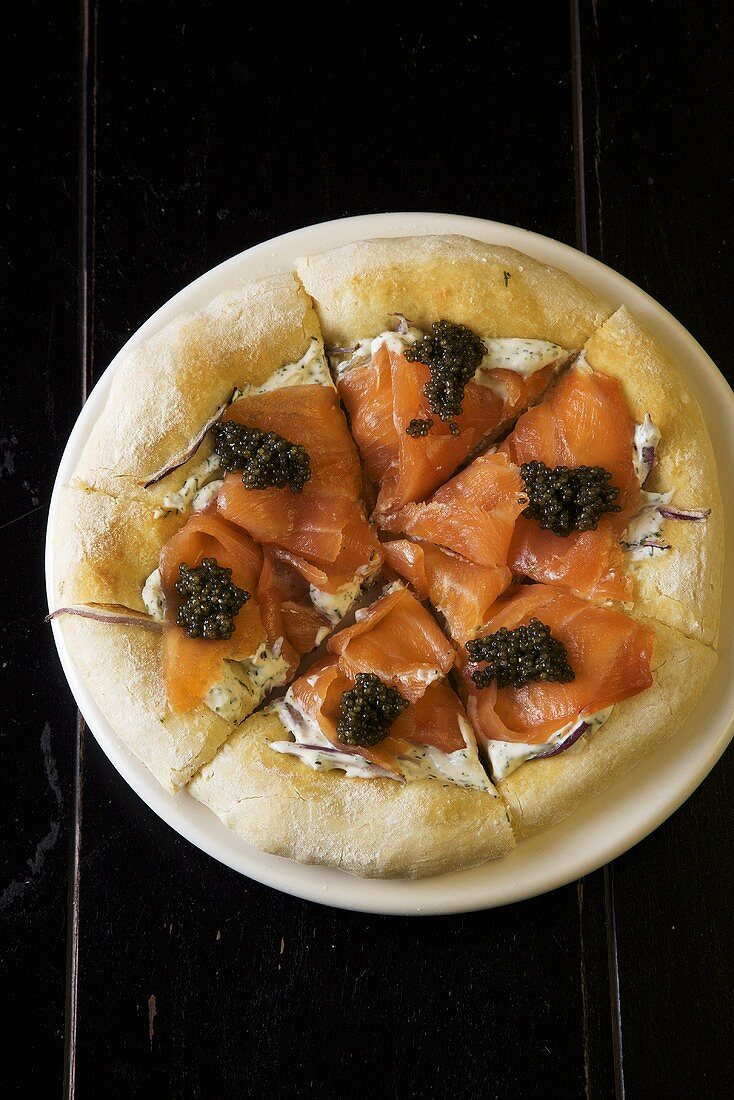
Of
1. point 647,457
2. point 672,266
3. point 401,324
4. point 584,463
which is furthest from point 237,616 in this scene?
point 672,266

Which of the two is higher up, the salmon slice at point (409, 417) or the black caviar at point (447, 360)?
the black caviar at point (447, 360)

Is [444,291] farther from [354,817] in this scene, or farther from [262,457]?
[354,817]

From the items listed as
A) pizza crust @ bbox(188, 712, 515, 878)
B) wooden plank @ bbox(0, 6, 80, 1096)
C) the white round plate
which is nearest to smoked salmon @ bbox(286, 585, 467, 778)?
pizza crust @ bbox(188, 712, 515, 878)

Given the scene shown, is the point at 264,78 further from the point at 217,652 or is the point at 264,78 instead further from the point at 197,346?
the point at 217,652

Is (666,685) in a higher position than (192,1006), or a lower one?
higher

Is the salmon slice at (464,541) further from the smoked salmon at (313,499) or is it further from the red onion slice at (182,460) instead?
the red onion slice at (182,460)

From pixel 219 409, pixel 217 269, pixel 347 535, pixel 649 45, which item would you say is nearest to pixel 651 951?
pixel 347 535

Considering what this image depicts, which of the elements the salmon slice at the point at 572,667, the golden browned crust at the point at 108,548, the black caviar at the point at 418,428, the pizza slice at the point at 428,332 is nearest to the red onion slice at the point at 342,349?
the pizza slice at the point at 428,332

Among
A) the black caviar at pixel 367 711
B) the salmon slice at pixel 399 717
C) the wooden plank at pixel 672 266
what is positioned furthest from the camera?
the wooden plank at pixel 672 266
